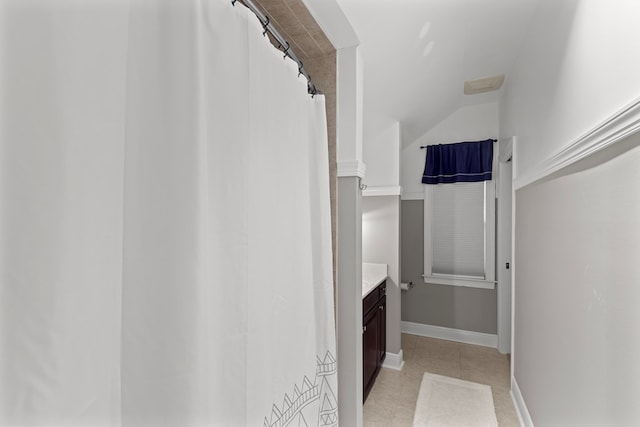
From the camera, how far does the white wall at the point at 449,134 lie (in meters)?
3.25

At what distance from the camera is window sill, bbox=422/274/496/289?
10.7ft

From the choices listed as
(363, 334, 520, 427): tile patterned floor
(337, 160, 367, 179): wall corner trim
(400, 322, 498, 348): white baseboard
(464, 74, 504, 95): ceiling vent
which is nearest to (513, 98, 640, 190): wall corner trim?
(337, 160, 367, 179): wall corner trim

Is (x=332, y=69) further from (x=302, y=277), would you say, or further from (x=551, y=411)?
(x=551, y=411)

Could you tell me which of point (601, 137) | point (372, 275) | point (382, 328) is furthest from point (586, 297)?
point (382, 328)

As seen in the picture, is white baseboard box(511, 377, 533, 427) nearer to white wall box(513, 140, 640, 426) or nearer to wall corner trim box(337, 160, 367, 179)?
white wall box(513, 140, 640, 426)

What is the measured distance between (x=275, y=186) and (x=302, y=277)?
0.36 meters

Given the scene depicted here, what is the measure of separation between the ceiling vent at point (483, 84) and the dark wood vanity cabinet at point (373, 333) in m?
1.96

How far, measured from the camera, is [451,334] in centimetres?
341

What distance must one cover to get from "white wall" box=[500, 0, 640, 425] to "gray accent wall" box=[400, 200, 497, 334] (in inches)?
51.1

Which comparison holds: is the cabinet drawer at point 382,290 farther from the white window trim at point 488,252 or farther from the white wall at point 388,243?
the white window trim at point 488,252

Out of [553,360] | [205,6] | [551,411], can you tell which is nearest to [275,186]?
[205,6]

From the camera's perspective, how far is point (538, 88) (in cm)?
178

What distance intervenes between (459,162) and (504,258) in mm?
1102

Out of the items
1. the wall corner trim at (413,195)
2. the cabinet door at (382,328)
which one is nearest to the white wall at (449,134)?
the wall corner trim at (413,195)
